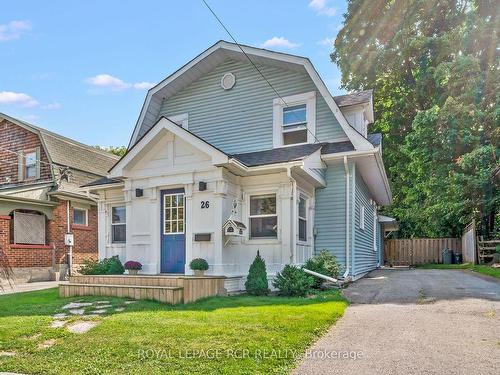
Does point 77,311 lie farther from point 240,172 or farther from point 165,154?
point 240,172

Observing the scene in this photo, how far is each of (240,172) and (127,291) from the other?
3697 mm

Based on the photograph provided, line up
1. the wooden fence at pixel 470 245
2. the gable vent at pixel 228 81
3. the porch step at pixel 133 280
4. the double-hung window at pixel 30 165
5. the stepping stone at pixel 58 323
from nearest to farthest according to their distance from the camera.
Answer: the stepping stone at pixel 58 323, the porch step at pixel 133 280, the gable vent at pixel 228 81, the double-hung window at pixel 30 165, the wooden fence at pixel 470 245

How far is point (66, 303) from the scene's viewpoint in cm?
738

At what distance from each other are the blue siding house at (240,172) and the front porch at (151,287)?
80 centimetres

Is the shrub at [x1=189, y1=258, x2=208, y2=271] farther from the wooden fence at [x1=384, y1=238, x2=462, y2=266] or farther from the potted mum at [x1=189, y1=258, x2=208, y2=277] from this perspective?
the wooden fence at [x1=384, y1=238, x2=462, y2=266]

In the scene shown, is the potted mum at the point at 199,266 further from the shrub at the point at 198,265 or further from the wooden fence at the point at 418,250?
the wooden fence at the point at 418,250

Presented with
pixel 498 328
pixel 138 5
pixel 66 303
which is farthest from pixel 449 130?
pixel 66 303

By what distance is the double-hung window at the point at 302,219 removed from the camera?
992 centimetres

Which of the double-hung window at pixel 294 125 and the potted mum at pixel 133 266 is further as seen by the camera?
the double-hung window at pixel 294 125

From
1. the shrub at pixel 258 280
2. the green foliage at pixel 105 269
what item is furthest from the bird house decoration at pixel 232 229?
the green foliage at pixel 105 269

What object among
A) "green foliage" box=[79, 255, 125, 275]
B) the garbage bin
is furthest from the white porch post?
the garbage bin

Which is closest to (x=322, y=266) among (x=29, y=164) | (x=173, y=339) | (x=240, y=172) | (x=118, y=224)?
(x=240, y=172)

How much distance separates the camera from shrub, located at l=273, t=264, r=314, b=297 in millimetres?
7910

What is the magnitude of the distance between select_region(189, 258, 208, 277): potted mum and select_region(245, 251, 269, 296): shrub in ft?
3.29
